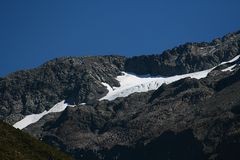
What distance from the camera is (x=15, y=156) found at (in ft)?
271

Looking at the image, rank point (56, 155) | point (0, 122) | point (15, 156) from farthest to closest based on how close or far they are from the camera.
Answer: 1. point (0, 122)
2. point (56, 155)
3. point (15, 156)

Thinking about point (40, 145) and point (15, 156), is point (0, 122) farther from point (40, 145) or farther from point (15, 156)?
point (15, 156)

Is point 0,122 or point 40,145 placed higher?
point 0,122

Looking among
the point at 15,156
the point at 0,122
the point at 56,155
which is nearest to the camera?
the point at 15,156

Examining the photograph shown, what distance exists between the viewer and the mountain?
84.6m

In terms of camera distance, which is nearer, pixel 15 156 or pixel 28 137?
pixel 15 156

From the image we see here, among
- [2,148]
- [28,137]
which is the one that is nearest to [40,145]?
[28,137]

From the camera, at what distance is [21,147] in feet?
296

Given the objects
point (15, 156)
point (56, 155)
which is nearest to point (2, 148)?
point (15, 156)

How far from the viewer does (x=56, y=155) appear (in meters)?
90.6

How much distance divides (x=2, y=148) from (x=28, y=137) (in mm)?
10970

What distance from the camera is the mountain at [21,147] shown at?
84575 millimetres

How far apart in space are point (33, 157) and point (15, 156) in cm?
500

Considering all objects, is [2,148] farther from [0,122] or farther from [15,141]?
[0,122]
